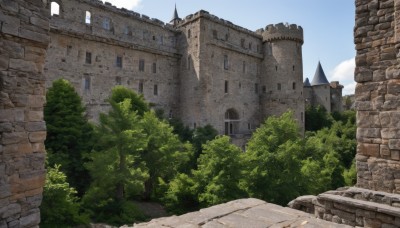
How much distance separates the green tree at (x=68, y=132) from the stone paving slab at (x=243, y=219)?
43.1ft

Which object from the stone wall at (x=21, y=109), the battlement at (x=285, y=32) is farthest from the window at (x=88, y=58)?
the battlement at (x=285, y=32)

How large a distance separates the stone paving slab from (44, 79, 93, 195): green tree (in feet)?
43.1

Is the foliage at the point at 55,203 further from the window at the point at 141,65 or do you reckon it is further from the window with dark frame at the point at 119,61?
the window at the point at 141,65

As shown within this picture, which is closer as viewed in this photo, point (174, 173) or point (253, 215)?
point (253, 215)

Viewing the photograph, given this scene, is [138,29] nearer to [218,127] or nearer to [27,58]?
[218,127]

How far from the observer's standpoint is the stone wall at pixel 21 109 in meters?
4.05

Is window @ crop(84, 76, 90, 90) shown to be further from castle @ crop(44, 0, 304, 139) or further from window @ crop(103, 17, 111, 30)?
window @ crop(103, 17, 111, 30)

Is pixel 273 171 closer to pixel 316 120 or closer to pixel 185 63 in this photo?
pixel 185 63

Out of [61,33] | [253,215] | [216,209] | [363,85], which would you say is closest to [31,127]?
[216,209]

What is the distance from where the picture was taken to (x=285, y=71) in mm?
31344

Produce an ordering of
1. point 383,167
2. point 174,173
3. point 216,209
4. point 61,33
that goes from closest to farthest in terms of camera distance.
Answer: point 216,209, point 383,167, point 174,173, point 61,33

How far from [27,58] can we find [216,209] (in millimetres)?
3740

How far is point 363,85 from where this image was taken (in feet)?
16.6

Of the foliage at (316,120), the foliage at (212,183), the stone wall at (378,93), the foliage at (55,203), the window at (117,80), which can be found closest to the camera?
the stone wall at (378,93)
